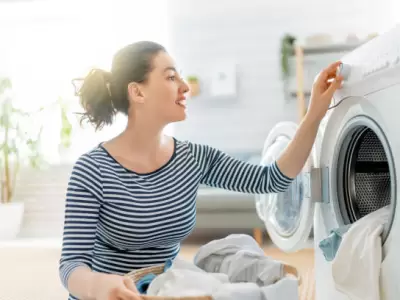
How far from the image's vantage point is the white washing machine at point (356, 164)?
35.3 inches

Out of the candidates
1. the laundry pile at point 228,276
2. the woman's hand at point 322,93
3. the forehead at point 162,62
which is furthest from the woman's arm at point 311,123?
the forehead at point 162,62

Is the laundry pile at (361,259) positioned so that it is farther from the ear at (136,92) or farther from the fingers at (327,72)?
the ear at (136,92)

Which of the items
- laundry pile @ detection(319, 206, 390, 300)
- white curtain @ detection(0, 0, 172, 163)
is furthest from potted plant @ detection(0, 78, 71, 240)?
laundry pile @ detection(319, 206, 390, 300)

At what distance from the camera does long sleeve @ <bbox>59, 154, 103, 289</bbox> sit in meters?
1.03

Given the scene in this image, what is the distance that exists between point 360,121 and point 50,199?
3.40 meters

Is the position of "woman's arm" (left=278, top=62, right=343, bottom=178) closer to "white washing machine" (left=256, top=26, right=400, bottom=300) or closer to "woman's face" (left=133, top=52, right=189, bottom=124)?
"white washing machine" (left=256, top=26, right=400, bottom=300)

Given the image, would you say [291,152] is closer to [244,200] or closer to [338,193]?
[338,193]

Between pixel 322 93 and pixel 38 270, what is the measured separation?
2021 mm

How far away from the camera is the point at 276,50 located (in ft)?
12.6

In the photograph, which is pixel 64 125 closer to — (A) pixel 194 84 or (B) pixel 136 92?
(A) pixel 194 84

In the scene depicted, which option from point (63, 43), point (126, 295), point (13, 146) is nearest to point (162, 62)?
point (126, 295)

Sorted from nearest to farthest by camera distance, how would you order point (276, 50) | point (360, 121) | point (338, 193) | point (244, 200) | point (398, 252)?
point (398, 252) < point (360, 121) < point (338, 193) < point (244, 200) < point (276, 50)

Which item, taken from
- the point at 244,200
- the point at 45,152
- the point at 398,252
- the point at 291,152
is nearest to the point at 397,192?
the point at 398,252

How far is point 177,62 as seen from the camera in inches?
156
